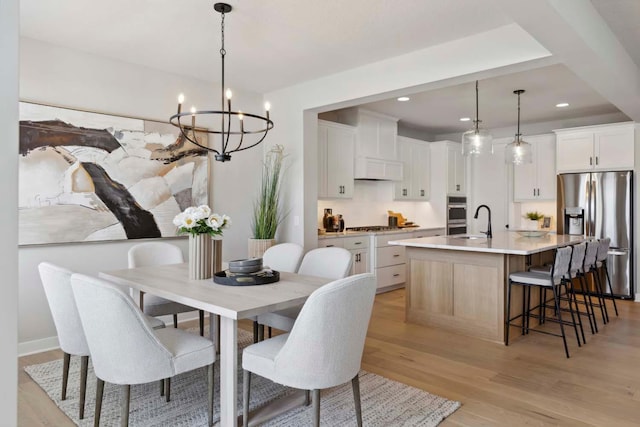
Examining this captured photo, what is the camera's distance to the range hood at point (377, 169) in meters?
5.89

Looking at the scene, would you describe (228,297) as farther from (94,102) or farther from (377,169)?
(377,169)

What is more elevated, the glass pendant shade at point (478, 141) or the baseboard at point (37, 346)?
the glass pendant shade at point (478, 141)

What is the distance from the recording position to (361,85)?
416cm

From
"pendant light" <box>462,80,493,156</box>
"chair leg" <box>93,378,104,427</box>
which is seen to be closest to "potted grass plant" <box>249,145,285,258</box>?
"pendant light" <box>462,80,493,156</box>

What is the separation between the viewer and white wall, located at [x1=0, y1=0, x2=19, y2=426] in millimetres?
942

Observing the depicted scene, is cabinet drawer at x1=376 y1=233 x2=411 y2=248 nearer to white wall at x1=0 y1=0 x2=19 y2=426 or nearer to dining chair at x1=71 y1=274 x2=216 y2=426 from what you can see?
dining chair at x1=71 y1=274 x2=216 y2=426

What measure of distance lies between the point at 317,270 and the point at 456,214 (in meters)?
4.71

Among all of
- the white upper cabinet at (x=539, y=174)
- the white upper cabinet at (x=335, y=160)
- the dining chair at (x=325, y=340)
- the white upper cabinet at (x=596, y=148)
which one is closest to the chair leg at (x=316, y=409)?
the dining chair at (x=325, y=340)

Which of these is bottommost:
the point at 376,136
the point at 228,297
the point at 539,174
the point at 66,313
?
the point at 66,313

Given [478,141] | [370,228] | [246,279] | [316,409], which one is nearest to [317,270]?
[246,279]

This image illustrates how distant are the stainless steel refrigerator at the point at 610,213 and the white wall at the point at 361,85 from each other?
3.32 metres

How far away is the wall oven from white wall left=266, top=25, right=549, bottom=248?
3.10 m

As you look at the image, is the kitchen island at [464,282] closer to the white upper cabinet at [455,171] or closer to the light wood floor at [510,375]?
the light wood floor at [510,375]

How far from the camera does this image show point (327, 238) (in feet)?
16.9
